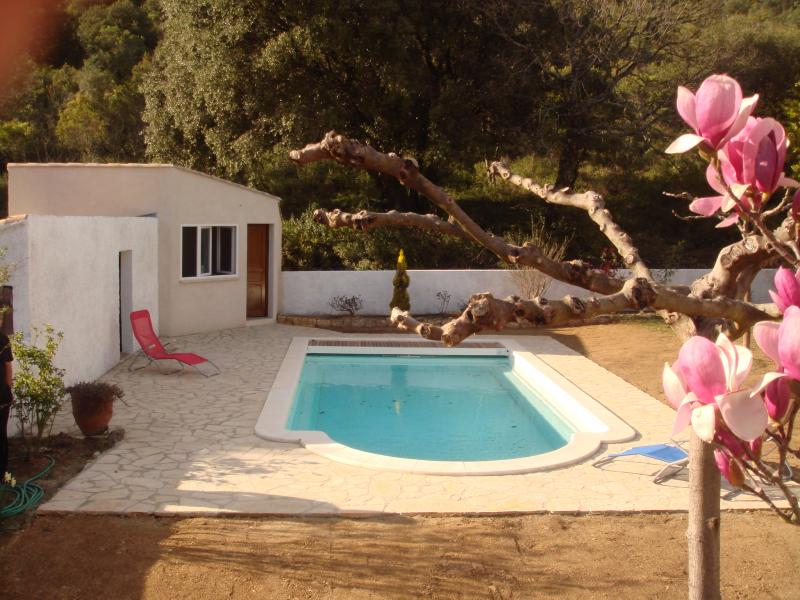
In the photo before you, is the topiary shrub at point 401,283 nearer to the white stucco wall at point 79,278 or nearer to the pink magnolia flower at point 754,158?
the white stucco wall at point 79,278

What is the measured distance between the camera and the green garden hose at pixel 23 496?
6.99 metres

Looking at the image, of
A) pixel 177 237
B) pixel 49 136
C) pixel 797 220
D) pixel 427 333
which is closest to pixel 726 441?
pixel 797 220

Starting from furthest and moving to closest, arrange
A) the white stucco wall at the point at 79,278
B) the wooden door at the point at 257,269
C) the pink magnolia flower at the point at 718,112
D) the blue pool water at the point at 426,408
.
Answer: the wooden door at the point at 257,269
the blue pool water at the point at 426,408
the white stucco wall at the point at 79,278
the pink magnolia flower at the point at 718,112

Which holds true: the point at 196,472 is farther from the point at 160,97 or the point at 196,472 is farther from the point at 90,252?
the point at 160,97

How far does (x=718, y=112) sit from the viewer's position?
1.58 metres

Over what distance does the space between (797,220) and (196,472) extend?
24.7 feet

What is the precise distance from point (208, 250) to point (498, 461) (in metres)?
11.0

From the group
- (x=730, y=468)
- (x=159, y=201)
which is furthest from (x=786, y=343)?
(x=159, y=201)

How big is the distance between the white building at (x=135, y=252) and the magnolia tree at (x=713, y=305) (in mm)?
8808

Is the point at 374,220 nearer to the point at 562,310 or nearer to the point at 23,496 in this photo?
the point at 562,310

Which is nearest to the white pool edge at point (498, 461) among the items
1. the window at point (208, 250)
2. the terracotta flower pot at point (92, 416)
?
the terracotta flower pot at point (92, 416)

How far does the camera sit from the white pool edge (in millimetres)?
8812

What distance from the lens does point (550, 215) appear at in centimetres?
2753

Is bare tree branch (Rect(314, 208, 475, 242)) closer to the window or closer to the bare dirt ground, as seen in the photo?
the bare dirt ground
